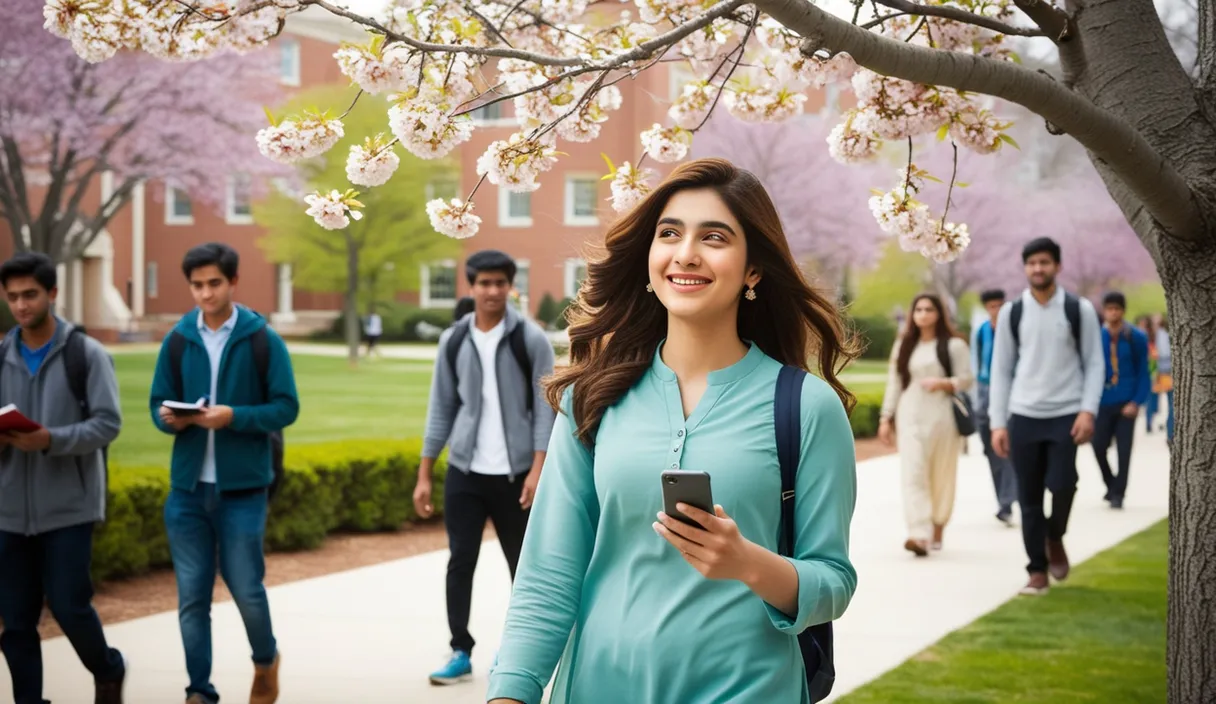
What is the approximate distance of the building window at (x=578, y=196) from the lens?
153ft

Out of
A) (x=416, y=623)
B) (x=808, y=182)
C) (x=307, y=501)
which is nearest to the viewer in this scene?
(x=416, y=623)

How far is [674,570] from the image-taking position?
272 centimetres

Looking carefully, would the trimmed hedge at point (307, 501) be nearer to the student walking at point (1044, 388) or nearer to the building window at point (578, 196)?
the student walking at point (1044, 388)

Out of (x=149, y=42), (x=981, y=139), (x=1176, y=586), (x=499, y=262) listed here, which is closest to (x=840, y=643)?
(x=499, y=262)

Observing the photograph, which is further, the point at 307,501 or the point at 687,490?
the point at 307,501

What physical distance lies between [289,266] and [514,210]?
10.1 m

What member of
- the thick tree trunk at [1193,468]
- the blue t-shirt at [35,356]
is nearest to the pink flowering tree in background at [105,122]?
the blue t-shirt at [35,356]

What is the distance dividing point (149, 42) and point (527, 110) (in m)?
1.26

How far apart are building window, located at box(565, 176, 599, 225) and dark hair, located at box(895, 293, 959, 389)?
1409 inches

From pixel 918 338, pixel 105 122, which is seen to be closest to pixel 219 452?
pixel 918 338

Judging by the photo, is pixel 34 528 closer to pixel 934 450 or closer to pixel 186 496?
pixel 186 496

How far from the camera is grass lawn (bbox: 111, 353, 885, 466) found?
18.7 meters

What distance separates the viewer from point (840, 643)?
7531 millimetres

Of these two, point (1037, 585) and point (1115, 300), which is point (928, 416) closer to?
point (1037, 585)
